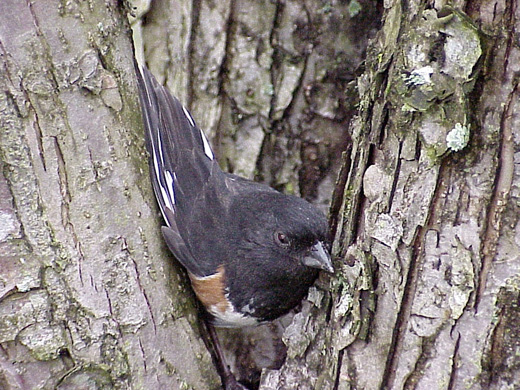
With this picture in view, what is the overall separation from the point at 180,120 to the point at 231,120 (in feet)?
0.92

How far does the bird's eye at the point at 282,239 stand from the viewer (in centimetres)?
268

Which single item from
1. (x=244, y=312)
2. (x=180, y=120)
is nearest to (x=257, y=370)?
(x=244, y=312)

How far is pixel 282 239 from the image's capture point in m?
2.70

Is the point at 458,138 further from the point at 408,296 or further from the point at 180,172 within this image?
the point at 180,172

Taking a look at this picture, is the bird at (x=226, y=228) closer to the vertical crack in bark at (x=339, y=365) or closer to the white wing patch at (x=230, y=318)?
the white wing patch at (x=230, y=318)

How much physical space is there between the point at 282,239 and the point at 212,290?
404mm

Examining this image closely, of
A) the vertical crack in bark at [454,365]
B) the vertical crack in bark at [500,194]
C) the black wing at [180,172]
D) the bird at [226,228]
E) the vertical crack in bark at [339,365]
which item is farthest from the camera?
the bird at [226,228]

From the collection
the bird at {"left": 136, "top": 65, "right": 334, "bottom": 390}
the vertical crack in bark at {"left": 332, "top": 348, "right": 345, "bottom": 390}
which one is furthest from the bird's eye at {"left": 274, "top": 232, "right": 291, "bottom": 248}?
the vertical crack in bark at {"left": 332, "top": 348, "right": 345, "bottom": 390}

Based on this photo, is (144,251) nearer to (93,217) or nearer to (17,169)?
(93,217)

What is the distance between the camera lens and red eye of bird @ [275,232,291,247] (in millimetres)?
2682

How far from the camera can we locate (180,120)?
2.87 m

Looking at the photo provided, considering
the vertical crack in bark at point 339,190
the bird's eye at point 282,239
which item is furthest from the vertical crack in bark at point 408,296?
the bird's eye at point 282,239

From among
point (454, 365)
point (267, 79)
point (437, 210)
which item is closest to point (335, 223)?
point (437, 210)

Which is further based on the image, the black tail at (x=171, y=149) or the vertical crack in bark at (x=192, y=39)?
the vertical crack in bark at (x=192, y=39)
